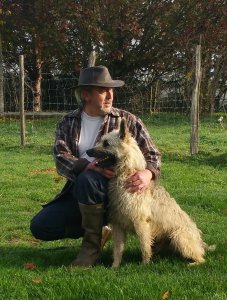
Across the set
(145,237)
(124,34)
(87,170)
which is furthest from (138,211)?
(124,34)

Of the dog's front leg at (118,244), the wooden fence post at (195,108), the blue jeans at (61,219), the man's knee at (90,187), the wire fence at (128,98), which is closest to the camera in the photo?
the man's knee at (90,187)

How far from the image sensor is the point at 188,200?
7754mm

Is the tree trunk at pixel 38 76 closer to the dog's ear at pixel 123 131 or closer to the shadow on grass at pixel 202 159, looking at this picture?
the shadow on grass at pixel 202 159

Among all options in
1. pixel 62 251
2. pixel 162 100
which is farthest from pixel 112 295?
pixel 162 100

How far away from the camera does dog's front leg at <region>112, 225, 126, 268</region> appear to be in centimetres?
486

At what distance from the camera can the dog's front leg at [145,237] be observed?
4707mm

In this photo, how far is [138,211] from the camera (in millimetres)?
4691

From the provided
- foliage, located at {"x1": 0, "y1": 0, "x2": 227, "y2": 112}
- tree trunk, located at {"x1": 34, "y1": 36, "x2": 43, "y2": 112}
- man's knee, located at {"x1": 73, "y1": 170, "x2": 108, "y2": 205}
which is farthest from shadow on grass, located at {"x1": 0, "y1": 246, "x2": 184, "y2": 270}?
foliage, located at {"x1": 0, "y1": 0, "x2": 227, "y2": 112}

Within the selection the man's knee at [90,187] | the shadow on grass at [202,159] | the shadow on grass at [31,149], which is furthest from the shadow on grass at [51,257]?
the shadow on grass at [31,149]

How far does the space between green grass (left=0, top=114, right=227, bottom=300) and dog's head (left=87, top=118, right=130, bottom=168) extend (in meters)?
1.01

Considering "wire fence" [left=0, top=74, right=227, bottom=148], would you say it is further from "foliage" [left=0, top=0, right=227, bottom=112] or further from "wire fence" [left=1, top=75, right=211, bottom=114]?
"foliage" [left=0, top=0, right=227, bottom=112]

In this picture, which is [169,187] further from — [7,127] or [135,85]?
[135,85]

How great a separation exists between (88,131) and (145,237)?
46.2 inches

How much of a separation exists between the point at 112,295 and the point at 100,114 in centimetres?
189
